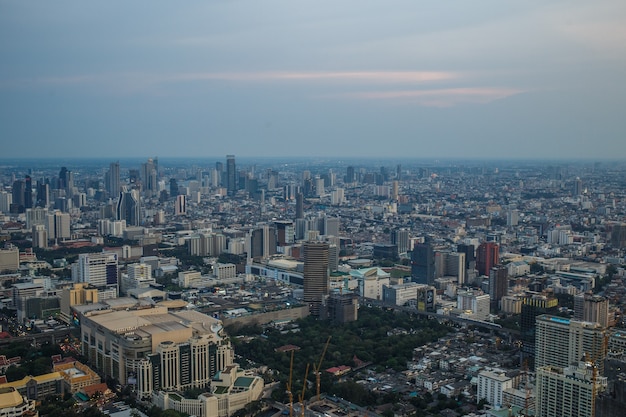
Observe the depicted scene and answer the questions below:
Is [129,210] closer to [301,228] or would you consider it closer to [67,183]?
[67,183]

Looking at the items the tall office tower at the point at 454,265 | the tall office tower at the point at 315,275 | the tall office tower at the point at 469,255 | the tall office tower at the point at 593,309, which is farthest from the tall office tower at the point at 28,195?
the tall office tower at the point at 593,309

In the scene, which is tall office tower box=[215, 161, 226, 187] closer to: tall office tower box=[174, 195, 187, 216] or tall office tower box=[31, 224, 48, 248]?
tall office tower box=[174, 195, 187, 216]

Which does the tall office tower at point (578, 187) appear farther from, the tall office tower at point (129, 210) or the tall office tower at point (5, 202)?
the tall office tower at point (5, 202)

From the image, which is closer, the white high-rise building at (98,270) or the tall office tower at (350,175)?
the white high-rise building at (98,270)

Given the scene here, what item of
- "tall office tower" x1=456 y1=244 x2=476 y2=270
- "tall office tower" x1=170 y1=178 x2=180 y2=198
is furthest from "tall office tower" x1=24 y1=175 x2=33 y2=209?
"tall office tower" x1=456 y1=244 x2=476 y2=270

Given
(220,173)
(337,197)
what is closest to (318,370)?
(337,197)

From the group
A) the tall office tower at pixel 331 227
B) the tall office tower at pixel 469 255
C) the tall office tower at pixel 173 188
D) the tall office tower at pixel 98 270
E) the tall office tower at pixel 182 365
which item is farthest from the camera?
the tall office tower at pixel 173 188
